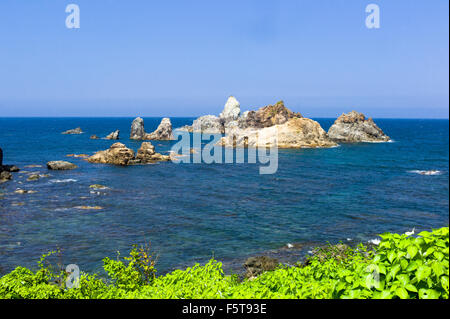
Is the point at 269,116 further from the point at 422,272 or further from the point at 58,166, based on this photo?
the point at 422,272

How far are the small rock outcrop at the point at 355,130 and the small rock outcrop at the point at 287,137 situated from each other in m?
20.2

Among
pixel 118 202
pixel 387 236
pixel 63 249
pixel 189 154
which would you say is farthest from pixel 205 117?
pixel 387 236

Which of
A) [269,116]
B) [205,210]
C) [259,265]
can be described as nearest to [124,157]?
[205,210]

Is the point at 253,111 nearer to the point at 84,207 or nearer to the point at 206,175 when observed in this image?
the point at 206,175

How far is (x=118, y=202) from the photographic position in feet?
164

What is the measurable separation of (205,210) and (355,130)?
368 feet

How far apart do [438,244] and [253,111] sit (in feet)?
483

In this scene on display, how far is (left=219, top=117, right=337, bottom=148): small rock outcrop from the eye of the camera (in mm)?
122125

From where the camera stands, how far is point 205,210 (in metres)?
46.4

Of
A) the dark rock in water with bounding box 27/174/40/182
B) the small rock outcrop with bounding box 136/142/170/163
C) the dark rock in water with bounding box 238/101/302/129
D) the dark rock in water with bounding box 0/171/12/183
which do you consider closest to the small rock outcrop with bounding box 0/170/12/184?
the dark rock in water with bounding box 0/171/12/183

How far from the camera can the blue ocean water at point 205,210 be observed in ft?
109

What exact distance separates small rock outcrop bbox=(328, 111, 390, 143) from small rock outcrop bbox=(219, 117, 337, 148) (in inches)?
795

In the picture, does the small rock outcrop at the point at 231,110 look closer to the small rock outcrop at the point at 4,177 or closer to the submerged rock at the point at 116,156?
the submerged rock at the point at 116,156

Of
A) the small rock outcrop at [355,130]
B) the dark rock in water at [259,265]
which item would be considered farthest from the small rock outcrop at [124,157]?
the small rock outcrop at [355,130]
